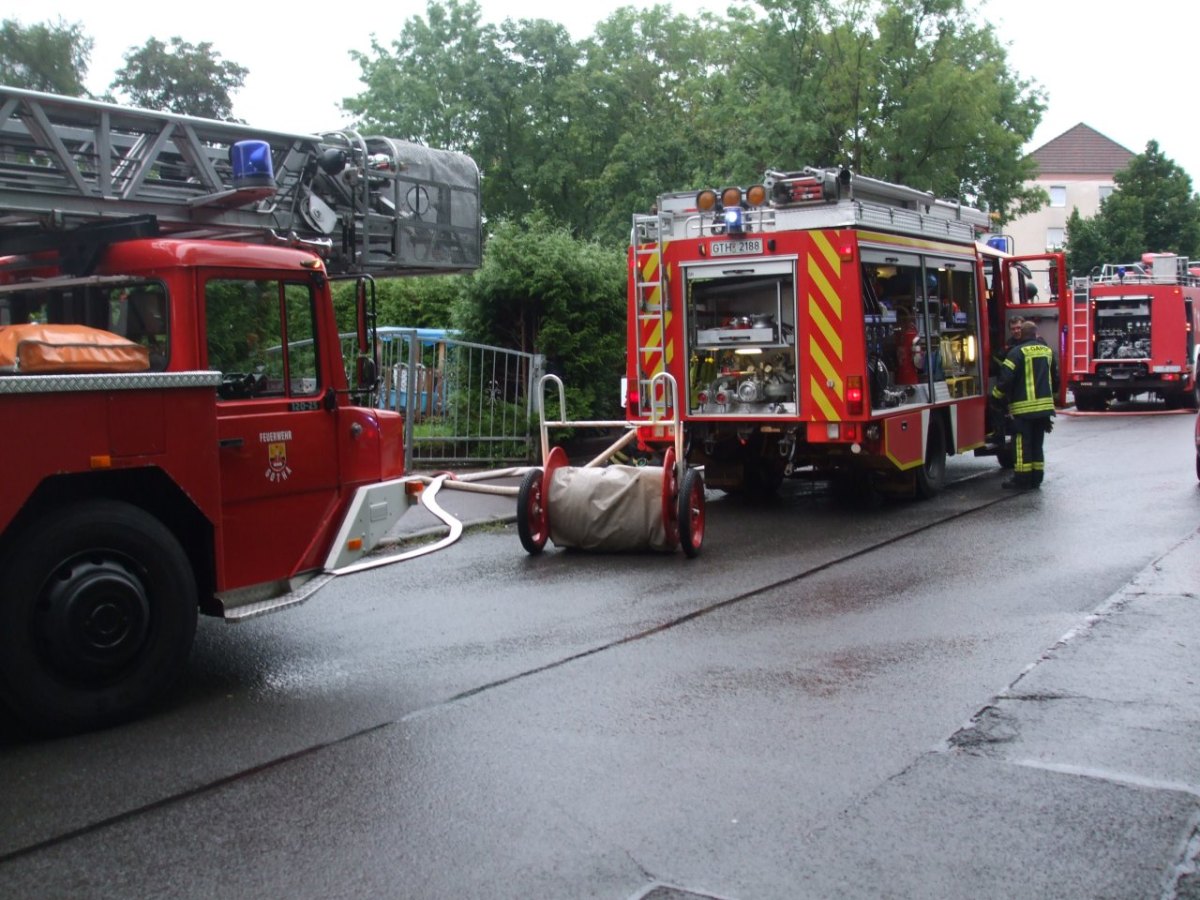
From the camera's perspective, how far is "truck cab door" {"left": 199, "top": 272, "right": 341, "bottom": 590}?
6160 millimetres

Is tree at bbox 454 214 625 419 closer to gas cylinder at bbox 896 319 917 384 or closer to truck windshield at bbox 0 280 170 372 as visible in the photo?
gas cylinder at bbox 896 319 917 384

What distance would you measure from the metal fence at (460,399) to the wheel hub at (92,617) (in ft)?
27.7

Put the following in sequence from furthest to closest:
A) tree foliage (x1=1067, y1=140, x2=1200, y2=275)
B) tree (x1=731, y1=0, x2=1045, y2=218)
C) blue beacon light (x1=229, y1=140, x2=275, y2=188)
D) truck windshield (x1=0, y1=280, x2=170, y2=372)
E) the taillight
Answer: tree foliage (x1=1067, y1=140, x2=1200, y2=275), tree (x1=731, y1=0, x2=1045, y2=218), the taillight, blue beacon light (x1=229, y1=140, x2=275, y2=188), truck windshield (x1=0, y1=280, x2=170, y2=372)

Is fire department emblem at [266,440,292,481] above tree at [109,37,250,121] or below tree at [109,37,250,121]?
below

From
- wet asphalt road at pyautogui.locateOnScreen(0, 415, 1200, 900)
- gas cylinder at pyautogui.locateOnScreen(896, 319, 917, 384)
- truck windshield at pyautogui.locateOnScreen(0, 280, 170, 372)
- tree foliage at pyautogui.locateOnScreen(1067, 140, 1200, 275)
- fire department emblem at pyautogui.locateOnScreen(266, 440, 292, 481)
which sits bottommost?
wet asphalt road at pyautogui.locateOnScreen(0, 415, 1200, 900)

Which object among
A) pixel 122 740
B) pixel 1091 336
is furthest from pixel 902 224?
pixel 1091 336

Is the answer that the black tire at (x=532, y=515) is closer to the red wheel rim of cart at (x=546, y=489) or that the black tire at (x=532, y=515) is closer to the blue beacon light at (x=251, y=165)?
the red wheel rim of cart at (x=546, y=489)

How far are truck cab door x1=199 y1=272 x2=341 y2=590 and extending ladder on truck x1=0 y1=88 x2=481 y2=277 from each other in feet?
1.88

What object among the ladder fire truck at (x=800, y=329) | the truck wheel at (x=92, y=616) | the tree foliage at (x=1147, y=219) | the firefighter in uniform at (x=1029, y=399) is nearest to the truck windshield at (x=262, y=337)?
the truck wheel at (x=92, y=616)

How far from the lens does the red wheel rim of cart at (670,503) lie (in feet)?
31.3

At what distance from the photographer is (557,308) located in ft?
52.1

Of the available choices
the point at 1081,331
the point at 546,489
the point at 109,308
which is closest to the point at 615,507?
the point at 546,489

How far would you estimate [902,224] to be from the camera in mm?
12203

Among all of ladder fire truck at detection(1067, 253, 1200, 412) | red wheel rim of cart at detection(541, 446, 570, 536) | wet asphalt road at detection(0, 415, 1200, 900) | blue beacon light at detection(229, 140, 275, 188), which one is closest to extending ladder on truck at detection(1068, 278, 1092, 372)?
ladder fire truck at detection(1067, 253, 1200, 412)
